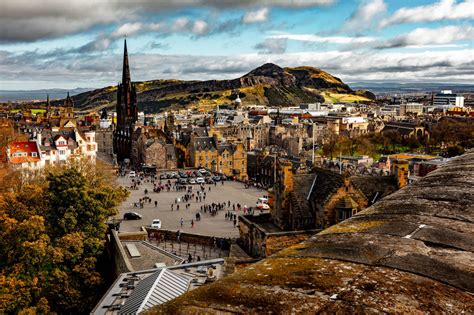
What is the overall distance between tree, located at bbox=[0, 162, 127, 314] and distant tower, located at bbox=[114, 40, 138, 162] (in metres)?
55.1

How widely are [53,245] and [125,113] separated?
64.7m

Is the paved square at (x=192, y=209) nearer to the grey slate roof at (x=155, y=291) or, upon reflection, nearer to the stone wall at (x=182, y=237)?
the stone wall at (x=182, y=237)

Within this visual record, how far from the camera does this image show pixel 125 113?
85875mm

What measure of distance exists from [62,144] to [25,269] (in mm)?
36081

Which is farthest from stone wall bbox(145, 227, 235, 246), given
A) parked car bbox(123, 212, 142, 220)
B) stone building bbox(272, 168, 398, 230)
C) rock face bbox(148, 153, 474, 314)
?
rock face bbox(148, 153, 474, 314)

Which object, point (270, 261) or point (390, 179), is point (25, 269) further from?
point (270, 261)

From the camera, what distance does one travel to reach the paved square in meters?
34.2

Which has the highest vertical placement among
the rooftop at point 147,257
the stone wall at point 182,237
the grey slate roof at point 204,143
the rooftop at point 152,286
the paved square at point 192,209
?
the grey slate roof at point 204,143

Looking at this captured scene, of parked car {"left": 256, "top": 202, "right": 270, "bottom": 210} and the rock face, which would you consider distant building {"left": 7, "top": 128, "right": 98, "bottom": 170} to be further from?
the rock face

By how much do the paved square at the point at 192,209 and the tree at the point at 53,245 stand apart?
8.45 meters

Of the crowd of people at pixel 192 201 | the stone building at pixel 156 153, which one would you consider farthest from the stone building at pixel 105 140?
the crowd of people at pixel 192 201

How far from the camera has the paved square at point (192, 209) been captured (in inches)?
1346

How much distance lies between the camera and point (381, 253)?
446 centimetres

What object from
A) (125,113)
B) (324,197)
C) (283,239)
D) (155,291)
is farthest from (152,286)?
(125,113)
